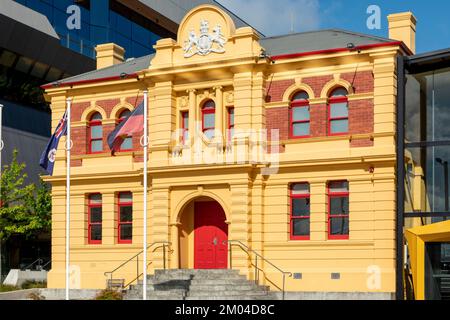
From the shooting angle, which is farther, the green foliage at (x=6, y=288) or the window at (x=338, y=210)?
the green foliage at (x=6, y=288)

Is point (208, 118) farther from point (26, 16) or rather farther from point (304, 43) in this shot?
point (26, 16)

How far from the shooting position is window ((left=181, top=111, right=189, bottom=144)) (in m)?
28.8

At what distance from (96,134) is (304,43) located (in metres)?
9.62

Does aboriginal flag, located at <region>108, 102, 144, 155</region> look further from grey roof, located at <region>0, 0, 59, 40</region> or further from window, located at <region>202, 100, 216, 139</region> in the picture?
grey roof, located at <region>0, 0, 59, 40</region>

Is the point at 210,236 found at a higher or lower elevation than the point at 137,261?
higher

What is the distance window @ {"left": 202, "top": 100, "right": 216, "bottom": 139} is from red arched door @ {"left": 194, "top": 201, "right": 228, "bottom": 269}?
2771 millimetres

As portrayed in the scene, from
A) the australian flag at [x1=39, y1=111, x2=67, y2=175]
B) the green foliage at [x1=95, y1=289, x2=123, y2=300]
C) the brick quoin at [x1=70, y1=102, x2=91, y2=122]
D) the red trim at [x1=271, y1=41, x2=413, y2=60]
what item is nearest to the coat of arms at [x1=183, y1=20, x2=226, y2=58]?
the red trim at [x1=271, y1=41, x2=413, y2=60]

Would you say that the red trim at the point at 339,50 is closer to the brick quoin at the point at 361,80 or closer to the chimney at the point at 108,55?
the brick quoin at the point at 361,80

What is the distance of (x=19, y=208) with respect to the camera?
33875 millimetres

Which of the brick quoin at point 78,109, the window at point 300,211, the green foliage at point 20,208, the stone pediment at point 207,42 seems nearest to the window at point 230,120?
the stone pediment at point 207,42

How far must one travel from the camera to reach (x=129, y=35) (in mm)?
56438

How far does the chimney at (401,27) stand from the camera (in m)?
27.9

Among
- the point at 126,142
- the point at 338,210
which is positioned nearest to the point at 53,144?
the point at 126,142

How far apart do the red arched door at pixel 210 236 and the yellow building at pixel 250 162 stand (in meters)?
0.04
